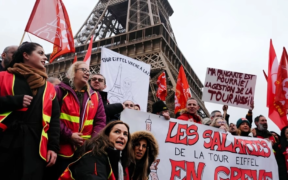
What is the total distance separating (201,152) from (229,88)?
8.31 feet

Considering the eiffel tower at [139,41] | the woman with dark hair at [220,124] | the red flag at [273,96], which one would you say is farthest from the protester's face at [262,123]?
the eiffel tower at [139,41]

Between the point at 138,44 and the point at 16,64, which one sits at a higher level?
the point at 138,44

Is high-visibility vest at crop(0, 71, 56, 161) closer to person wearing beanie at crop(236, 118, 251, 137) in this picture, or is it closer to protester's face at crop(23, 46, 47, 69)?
protester's face at crop(23, 46, 47, 69)

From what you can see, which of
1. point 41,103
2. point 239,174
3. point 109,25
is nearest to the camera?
point 41,103

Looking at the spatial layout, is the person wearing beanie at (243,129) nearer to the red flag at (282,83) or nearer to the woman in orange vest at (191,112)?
the woman in orange vest at (191,112)

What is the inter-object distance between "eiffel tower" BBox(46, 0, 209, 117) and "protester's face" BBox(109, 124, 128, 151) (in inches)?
598

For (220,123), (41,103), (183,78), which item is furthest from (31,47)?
(183,78)

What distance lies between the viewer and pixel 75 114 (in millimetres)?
2945

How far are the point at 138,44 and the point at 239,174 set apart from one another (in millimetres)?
20111

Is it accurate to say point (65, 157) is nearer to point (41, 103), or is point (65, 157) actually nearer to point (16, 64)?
point (41, 103)

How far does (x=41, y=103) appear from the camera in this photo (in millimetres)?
2529

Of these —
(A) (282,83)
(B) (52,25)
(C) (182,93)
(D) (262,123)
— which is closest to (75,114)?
(B) (52,25)

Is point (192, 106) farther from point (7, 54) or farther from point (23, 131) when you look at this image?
point (23, 131)

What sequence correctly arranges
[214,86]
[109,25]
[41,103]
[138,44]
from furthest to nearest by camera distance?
[109,25], [138,44], [214,86], [41,103]
